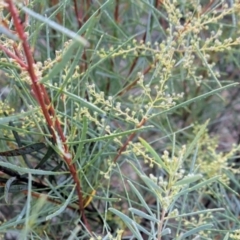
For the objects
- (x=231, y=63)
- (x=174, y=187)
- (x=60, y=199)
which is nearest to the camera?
(x=174, y=187)

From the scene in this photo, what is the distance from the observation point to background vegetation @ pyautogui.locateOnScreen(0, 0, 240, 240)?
0.46 meters

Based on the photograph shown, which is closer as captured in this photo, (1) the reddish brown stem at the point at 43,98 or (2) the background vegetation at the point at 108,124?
(1) the reddish brown stem at the point at 43,98

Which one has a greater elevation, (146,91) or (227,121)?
(146,91)

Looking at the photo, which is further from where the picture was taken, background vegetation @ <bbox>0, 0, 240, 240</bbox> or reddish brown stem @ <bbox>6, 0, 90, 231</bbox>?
background vegetation @ <bbox>0, 0, 240, 240</bbox>

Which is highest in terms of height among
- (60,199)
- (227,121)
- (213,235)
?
(60,199)

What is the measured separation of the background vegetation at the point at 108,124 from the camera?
0.46m

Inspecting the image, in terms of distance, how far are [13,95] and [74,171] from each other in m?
0.27

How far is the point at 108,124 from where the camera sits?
2.29ft

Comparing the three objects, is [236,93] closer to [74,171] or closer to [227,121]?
[227,121]

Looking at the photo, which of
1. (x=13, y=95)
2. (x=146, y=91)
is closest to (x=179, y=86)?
(x=13, y=95)

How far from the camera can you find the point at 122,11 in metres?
0.99

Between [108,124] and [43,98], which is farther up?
[43,98]

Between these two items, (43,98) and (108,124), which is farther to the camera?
(108,124)

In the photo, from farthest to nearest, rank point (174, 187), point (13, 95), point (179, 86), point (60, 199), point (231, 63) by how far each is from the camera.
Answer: point (231, 63) → point (179, 86) → point (13, 95) → point (60, 199) → point (174, 187)
